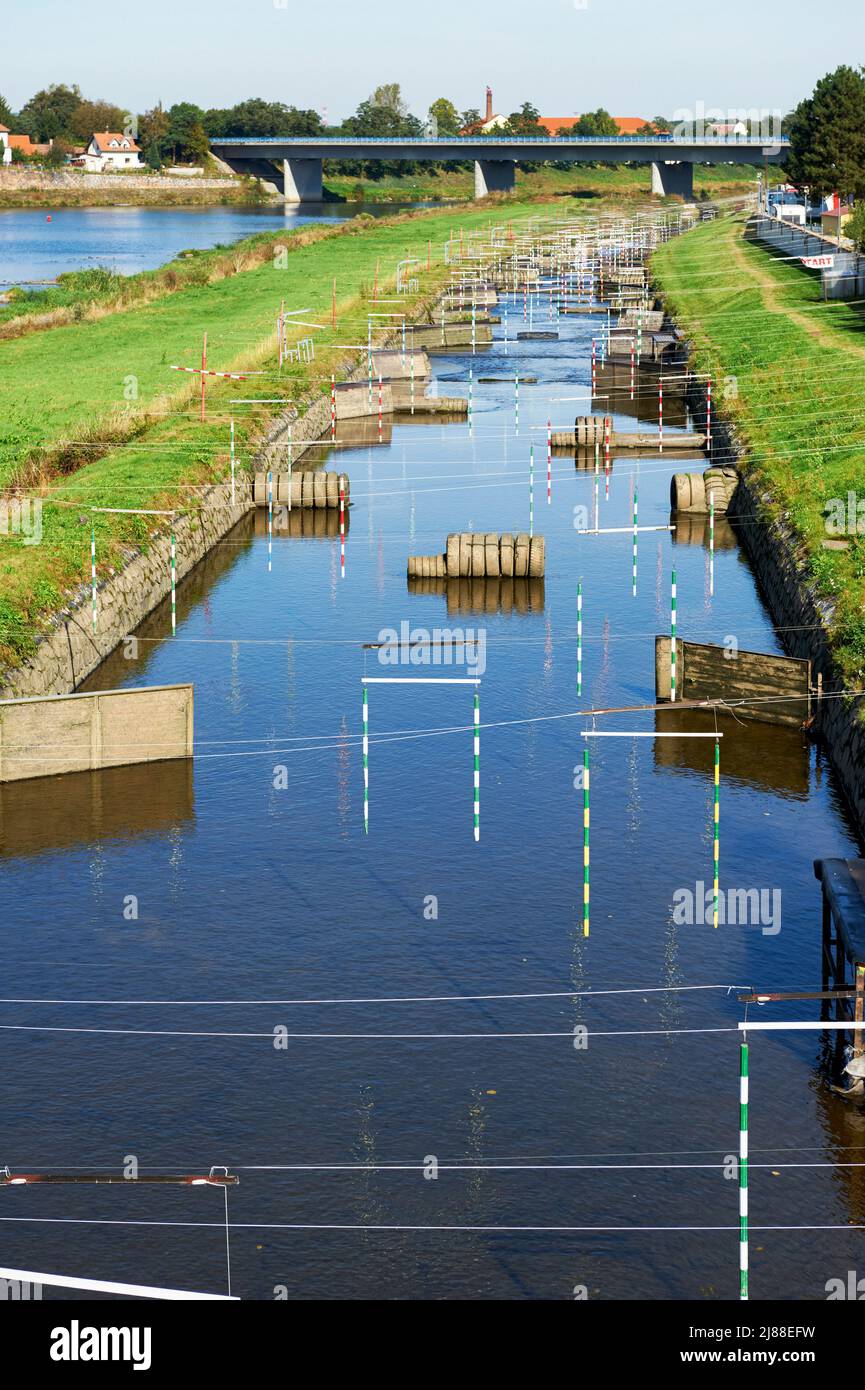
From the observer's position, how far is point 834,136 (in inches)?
6348

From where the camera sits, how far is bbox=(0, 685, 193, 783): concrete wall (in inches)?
1591

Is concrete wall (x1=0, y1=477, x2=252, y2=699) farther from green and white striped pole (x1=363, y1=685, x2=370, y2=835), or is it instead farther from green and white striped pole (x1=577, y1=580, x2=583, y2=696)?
green and white striped pole (x1=577, y1=580, x2=583, y2=696)

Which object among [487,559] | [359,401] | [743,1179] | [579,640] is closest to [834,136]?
[359,401]

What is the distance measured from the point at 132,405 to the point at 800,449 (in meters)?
28.8

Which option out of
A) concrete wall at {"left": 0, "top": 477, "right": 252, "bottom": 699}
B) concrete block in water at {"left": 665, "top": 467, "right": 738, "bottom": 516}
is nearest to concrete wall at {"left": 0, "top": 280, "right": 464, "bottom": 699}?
concrete wall at {"left": 0, "top": 477, "right": 252, "bottom": 699}

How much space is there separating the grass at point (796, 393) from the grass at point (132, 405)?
66.4 ft

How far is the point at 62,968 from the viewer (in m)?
31.8

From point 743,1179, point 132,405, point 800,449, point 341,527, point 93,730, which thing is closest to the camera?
point 743,1179

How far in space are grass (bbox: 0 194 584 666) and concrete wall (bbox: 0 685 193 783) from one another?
4.80m

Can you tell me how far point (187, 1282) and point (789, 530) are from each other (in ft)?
132

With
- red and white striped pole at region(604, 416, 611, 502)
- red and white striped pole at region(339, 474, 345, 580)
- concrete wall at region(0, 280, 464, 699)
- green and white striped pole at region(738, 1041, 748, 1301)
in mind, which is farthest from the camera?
red and white striped pole at region(604, 416, 611, 502)

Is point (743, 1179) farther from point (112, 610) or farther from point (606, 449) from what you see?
point (606, 449)

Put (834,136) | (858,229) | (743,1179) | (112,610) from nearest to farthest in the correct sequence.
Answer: (743,1179), (112,610), (858,229), (834,136)
